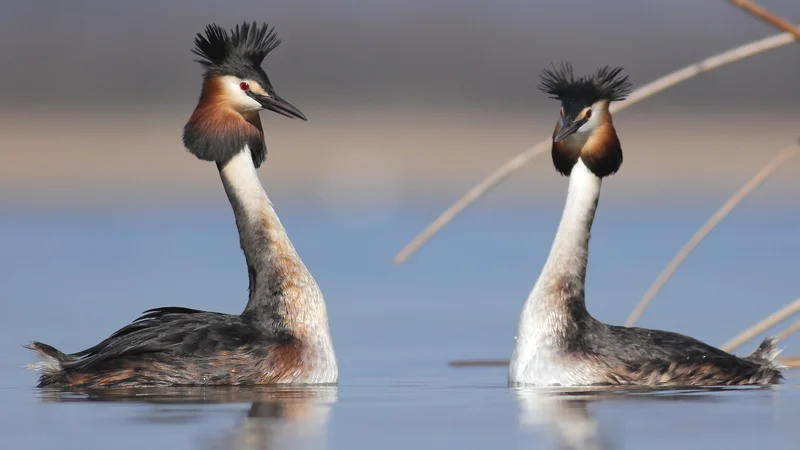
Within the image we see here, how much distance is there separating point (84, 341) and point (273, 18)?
47.7 m

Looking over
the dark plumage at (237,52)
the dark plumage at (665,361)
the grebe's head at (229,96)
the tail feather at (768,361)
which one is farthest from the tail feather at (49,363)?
the tail feather at (768,361)

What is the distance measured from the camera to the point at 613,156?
39.3ft

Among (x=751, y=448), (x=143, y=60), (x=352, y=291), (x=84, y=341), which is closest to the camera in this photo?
(x=751, y=448)

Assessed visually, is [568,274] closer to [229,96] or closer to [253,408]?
[229,96]

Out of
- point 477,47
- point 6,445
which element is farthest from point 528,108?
point 6,445

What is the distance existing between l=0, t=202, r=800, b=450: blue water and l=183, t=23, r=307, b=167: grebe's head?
1647 mm

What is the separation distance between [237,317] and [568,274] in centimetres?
199

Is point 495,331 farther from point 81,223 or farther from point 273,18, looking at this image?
point 273,18

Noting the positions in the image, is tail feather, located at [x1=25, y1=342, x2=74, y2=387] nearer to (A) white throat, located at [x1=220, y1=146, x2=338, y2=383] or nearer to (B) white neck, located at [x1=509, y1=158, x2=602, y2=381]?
(A) white throat, located at [x1=220, y1=146, x2=338, y2=383]

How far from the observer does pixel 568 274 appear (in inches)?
467

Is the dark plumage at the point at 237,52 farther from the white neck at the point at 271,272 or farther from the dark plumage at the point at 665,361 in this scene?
the dark plumage at the point at 665,361

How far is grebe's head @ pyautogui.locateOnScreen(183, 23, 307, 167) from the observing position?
12.1 metres

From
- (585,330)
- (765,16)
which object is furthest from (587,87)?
(765,16)

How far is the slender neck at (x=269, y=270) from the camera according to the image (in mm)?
11867
